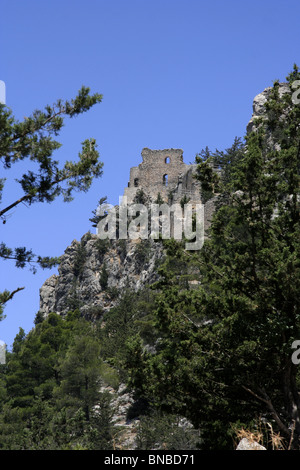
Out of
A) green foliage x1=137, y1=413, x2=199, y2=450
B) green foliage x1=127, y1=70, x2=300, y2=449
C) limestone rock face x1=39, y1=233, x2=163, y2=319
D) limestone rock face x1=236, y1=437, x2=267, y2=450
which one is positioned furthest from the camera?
limestone rock face x1=39, y1=233, x2=163, y2=319

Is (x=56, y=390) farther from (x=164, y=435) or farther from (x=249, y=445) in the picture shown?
(x=249, y=445)

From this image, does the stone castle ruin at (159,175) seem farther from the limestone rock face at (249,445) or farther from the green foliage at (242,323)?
the limestone rock face at (249,445)

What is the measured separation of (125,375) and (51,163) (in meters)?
20.4

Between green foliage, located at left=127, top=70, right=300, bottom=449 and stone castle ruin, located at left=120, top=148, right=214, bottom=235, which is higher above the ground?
stone castle ruin, located at left=120, top=148, right=214, bottom=235

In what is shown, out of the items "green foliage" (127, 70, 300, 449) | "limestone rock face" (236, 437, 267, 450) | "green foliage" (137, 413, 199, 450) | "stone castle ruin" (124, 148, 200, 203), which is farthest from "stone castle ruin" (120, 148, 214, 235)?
"limestone rock face" (236, 437, 267, 450)

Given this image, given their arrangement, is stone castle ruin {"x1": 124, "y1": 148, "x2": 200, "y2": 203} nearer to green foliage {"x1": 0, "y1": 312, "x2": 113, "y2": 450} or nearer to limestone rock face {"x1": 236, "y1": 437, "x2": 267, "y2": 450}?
green foliage {"x1": 0, "y1": 312, "x2": 113, "y2": 450}

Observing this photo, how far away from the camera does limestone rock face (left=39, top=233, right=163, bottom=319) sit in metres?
60.2

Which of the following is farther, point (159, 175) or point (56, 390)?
point (159, 175)

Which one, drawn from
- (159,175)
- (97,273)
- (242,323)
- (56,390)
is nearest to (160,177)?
(159,175)

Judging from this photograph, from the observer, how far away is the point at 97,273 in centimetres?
6556

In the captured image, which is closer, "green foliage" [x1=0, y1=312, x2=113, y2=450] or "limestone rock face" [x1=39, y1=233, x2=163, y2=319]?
"green foliage" [x1=0, y1=312, x2=113, y2=450]
